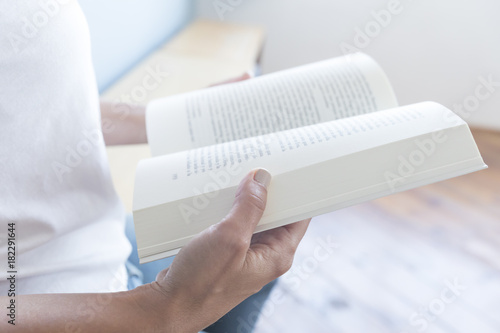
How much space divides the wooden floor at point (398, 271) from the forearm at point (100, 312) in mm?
796

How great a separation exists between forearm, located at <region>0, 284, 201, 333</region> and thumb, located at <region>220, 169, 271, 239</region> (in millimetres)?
100

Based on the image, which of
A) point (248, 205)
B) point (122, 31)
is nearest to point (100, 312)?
point (248, 205)

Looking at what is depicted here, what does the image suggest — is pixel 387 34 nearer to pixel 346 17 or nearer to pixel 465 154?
pixel 346 17

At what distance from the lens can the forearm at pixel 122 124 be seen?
68 centimetres

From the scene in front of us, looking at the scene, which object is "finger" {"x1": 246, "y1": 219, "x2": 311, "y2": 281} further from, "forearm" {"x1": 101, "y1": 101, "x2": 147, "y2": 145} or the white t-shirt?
"forearm" {"x1": 101, "y1": 101, "x2": 147, "y2": 145}

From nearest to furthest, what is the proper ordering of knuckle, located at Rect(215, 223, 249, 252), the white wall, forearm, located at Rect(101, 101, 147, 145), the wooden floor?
knuckle, located at Rect(215, 223, 249, 252) → forearm, located at Rect(101, 101, 147, 145) → the wooden floor → the white wall

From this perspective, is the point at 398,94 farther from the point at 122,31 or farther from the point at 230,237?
the point at 230,237

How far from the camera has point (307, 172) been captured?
16.3 inches

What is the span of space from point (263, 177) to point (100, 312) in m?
0.20

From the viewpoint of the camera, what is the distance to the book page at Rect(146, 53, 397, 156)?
539mm

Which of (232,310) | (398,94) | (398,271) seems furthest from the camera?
(398,94)

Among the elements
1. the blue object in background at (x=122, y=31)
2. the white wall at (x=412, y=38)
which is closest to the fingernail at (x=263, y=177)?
the blue object in background at (x=122, y=31)

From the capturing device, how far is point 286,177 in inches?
16.3

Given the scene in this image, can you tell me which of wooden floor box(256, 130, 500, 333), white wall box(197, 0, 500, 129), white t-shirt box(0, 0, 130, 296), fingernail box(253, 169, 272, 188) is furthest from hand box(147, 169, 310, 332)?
white wall box(197, 0, 500, 129)
